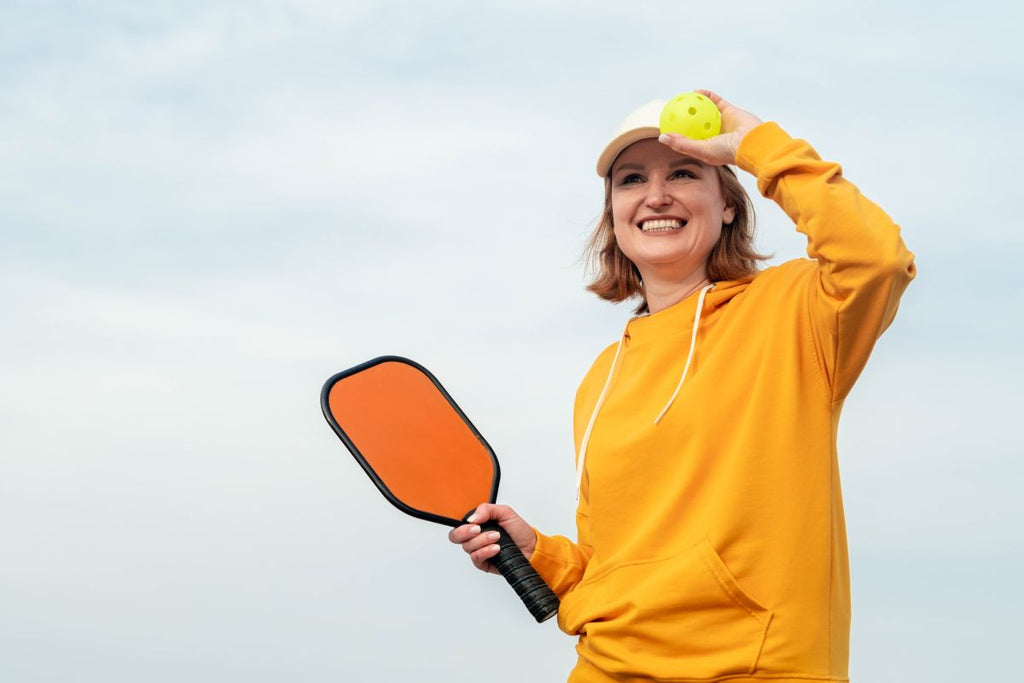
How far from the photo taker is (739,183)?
144 inches

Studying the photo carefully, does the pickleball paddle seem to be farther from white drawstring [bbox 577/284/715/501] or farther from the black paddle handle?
white drawstring [bbox 577/284/715/501]

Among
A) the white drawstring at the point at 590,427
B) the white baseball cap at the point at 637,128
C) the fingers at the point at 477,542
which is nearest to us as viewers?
the white baseball cap at the point at 637,128

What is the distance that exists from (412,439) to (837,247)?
1.60m

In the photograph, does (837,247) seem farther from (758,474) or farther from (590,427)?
(590,427)

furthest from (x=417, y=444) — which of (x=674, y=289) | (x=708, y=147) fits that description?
(x=708, y=147)

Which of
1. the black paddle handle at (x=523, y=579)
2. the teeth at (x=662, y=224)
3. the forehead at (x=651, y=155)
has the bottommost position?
the black paddle handle at (x=523, y=579)

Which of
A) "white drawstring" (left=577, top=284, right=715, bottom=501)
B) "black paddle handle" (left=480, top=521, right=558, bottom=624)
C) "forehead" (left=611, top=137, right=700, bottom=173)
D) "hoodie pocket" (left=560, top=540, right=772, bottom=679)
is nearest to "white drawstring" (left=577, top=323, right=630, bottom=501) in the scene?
"white drawstring" (left=577, top=284, right=715, bottom=501)

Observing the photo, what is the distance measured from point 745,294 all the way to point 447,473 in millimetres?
1155

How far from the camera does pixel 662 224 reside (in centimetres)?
355

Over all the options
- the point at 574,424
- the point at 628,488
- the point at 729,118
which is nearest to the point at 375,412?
the point at 574,424

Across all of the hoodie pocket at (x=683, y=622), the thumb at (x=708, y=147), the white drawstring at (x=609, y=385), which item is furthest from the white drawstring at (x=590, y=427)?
the thumb at (x=708, y=147)

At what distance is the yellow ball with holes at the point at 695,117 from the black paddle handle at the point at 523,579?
139cm

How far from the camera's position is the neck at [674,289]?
11.8 feet

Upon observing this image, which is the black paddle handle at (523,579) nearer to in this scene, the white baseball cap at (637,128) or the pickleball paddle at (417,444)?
the pickleball paddle at (417,444)
